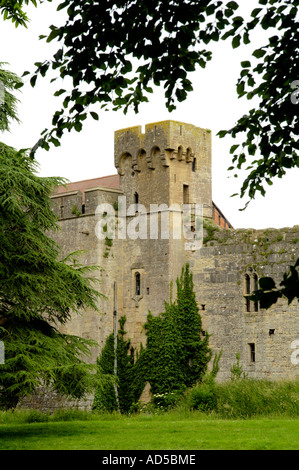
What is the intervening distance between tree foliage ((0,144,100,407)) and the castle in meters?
9.67

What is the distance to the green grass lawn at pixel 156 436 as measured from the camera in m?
17.5

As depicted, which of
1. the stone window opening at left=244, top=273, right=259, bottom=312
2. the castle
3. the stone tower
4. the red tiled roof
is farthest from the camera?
the red tiled roof

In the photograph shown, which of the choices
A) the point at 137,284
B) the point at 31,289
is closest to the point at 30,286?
the point at 31,289

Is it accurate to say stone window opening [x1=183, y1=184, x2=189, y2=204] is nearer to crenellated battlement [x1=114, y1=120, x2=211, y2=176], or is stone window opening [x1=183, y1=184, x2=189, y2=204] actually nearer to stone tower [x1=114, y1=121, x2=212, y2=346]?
stone tower [x1=114, y1=121, x2=212, y2=346]

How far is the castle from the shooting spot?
30.4m

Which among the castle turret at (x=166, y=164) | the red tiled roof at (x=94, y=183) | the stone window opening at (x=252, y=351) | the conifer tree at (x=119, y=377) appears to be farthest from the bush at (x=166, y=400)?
the red tiled roof at (x=94, y=183)

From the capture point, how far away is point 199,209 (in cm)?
3275

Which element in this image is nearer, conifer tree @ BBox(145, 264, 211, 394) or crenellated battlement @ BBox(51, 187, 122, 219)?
conifer tree @ BBox(145, 264, 211, 394)

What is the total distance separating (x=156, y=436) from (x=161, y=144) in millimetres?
15098

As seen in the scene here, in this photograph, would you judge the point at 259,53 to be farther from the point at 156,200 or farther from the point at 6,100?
the point at 156,200

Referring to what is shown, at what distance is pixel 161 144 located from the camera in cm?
3253

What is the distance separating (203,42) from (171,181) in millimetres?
20029

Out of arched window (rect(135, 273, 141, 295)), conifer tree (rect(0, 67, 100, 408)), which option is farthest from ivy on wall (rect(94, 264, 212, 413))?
conifer tree (rect(0, 67, 100, 408))
